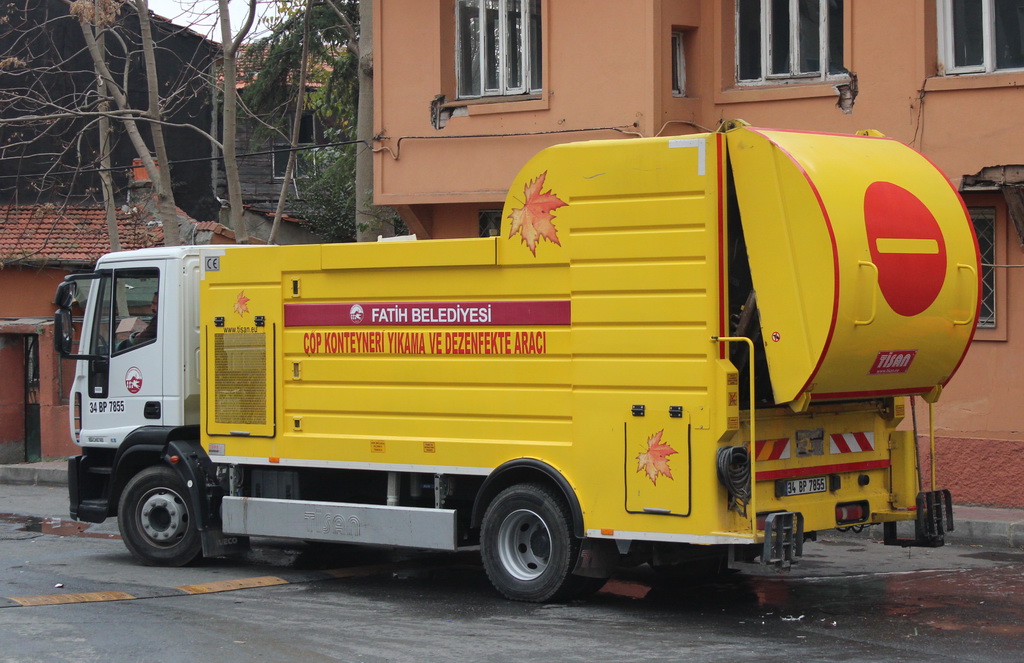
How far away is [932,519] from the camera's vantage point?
897 centimetres

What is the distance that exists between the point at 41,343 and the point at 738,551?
1359 centimetres

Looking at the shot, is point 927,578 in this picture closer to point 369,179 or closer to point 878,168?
point 878,168

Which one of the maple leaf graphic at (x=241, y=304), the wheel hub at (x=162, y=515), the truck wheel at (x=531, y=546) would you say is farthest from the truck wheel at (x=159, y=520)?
the truck wheel at (x=531, y=546)

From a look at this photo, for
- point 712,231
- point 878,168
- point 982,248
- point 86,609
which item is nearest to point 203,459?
point 86,609

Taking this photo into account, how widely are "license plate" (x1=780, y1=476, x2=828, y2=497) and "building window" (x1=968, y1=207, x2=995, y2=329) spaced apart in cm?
515

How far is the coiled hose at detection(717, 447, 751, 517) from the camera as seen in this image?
25.8 feet

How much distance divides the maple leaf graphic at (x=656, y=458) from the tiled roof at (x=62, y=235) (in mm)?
18515

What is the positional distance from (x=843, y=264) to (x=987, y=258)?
6.05 meters

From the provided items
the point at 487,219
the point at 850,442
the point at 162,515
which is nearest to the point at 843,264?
the point at 850,442

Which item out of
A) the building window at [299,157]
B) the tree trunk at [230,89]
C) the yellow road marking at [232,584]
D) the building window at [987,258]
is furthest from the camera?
the building window at [299,157]

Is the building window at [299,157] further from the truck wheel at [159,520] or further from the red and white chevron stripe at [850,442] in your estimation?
the red and white chevron stripe at [850,442]

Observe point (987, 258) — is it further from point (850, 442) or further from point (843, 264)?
point (843, 264)

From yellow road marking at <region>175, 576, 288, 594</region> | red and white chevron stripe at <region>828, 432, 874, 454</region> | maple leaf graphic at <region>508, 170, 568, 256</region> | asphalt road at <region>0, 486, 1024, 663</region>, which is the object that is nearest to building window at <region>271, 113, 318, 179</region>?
asphalt road at <region>0, 486, 1024, 663</region>

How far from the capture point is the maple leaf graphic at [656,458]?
26.6ft
